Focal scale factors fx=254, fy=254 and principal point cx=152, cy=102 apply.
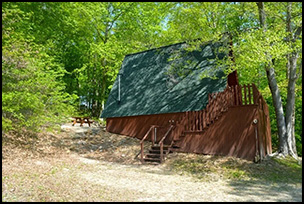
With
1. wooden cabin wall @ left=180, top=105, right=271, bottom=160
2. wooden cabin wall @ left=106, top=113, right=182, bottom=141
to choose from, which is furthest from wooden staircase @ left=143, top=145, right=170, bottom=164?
wooden cabin wall @ left=106, top=113, right=182, bottom=141

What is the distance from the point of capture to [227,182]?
868 cm

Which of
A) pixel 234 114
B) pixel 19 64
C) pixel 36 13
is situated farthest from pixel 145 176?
pixel 36 13

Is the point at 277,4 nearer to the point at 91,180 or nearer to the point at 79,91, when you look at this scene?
the point at 91,180

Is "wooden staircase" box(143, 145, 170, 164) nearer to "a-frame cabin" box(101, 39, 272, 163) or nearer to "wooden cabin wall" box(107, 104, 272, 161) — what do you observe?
"a-frame cabin" box(101, 39, 272, 163)

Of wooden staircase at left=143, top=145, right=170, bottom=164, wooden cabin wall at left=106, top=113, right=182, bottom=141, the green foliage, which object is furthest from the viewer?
wooden cabin wall at left=106, top=113, right=182, bottom=141

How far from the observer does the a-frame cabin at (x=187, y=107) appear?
37.2 feet

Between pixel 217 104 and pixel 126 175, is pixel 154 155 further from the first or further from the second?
pixel 217 104

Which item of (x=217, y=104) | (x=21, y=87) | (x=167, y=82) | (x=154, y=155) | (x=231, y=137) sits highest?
(x=167, y=82)

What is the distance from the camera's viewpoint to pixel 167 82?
16234 millimetres

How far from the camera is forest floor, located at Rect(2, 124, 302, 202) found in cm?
670

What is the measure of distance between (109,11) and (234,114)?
57.3 ft

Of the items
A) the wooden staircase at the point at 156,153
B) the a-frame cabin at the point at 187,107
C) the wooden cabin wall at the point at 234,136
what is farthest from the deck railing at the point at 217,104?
the wooden staircase at the point at 156,153

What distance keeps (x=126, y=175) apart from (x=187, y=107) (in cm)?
611

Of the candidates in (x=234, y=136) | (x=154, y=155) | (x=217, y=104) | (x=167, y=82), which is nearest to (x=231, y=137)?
(x=234, y=136)
